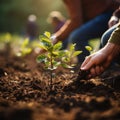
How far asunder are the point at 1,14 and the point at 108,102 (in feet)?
77.0

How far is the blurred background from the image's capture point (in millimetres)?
24328

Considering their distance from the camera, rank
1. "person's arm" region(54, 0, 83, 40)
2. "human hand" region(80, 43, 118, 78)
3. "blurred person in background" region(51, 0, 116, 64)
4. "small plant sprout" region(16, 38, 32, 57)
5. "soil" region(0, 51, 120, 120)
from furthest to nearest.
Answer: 1. "small plant sprout" region(16, 38, 32, 57)
2. "blurred person in background" region(51, 0, 116, 64)
3. "person's arm" region(54, 0, 83, 40)
4. "human hand" region(80, 43, 118, 78)
5. "soil" region(0, 51, 120, 120)

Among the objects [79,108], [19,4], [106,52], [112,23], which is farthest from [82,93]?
[19,4]

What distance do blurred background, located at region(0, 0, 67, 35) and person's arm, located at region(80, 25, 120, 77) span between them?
838 inches

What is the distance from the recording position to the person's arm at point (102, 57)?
9.09 feet

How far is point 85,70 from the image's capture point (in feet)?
9.25

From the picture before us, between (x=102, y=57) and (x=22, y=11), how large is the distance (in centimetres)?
2295

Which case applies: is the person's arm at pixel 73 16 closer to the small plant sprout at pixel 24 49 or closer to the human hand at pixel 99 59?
the small plant sprout at pixel 24 49

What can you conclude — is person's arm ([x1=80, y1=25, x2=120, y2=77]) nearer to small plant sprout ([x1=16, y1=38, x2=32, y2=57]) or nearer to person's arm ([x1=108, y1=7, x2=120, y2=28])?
person's arm ([x1=108, y1=7, x2=120, y2=28])

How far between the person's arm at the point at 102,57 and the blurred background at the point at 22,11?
21293mm

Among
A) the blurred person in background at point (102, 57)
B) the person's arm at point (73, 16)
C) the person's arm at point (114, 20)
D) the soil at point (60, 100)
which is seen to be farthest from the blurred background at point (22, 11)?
the blurred person in background at point (102, 57)

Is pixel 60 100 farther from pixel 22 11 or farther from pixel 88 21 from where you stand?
pixel 22 11

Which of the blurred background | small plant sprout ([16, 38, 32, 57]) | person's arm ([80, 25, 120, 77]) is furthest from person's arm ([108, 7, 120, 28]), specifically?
the blurred background

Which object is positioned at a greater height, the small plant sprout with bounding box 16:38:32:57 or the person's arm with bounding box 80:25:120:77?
the small plant sprout with bounding box 16:38:32:57
